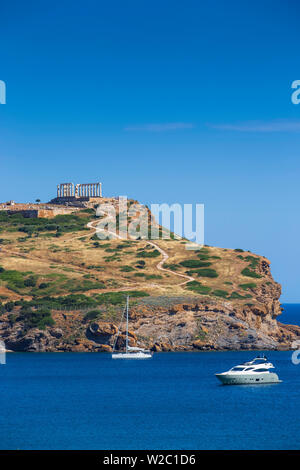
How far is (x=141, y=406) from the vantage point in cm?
7256

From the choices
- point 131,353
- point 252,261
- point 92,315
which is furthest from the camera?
point 252,261

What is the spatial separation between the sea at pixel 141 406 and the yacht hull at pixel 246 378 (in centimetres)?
78

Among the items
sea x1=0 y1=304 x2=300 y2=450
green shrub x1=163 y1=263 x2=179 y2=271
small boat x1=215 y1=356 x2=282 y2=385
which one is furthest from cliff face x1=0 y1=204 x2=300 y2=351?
small boat x1=215 y1=356 x2=282 y2=385

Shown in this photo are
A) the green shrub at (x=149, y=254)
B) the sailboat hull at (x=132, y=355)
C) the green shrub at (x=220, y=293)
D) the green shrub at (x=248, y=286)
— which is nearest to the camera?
the sailboat hull at (x=132, y=355)

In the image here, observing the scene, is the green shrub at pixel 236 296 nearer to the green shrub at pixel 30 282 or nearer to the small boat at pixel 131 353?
the small boat at pixel 131 353

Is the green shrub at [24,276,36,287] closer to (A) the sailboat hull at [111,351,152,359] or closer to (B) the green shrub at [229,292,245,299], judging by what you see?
(A) the sailboat hull at [111,351,152,359]

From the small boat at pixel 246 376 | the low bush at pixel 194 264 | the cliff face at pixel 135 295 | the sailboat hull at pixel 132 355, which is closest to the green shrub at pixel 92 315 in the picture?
the cliff face at pixel 135 295

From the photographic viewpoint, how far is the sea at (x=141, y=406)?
188 feet

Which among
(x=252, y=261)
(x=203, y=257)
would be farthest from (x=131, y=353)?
(x=252, y=261)

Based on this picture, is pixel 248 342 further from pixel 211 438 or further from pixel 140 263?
pixel 211 438

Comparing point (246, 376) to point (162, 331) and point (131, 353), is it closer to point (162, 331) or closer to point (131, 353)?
point (131, 353)

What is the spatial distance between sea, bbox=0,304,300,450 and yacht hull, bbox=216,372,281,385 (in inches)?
30.9

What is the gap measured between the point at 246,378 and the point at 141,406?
1607cm

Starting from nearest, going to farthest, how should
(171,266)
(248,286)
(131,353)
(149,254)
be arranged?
(131,353)
(248,286)
(171,266)
(149,254)
